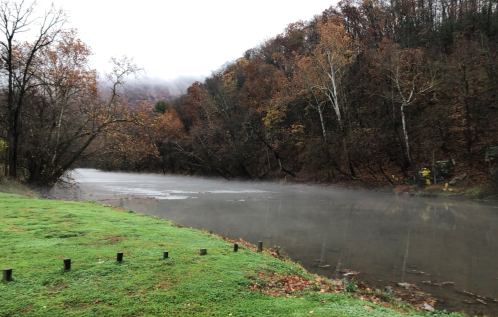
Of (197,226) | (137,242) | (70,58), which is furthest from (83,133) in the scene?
(137,242)

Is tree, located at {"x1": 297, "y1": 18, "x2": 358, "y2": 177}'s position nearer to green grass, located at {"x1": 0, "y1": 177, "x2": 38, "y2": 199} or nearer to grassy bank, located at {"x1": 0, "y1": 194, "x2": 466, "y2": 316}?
green grass, located at {"x1": 0, "y1": 177, "x2": 38, "y2": 199}

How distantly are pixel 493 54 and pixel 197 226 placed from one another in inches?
1168

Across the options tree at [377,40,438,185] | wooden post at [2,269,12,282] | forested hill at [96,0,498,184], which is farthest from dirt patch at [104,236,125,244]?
tree at [377,40,438,185]

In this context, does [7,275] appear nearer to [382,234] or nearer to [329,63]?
[382,234]

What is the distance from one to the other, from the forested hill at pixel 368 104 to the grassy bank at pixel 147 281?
15074mm

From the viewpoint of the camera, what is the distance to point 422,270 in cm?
827

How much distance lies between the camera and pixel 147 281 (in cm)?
521

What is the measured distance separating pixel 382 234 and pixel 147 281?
1018cm

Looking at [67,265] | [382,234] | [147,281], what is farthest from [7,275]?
[382,234]

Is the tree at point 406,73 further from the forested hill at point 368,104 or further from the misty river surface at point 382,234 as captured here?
the misty river surface at point 382,234

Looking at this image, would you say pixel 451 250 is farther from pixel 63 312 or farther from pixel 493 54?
pixel 493 54

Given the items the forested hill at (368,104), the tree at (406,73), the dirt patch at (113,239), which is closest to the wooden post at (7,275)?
the dirt patch at (113,239)

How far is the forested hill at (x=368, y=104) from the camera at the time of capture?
2616 centimetres

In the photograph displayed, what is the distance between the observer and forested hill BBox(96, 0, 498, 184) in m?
26.2
